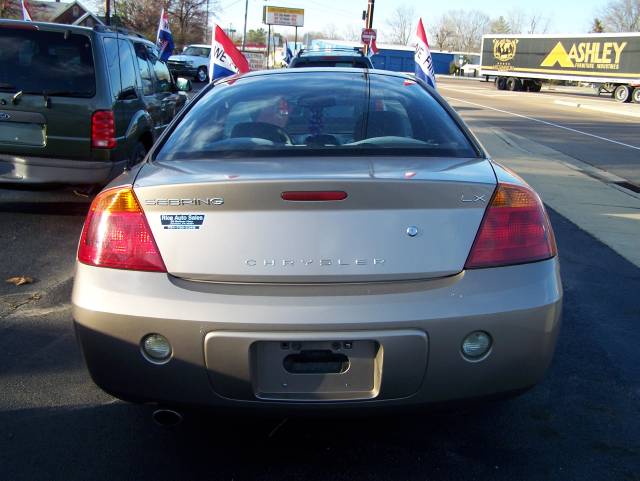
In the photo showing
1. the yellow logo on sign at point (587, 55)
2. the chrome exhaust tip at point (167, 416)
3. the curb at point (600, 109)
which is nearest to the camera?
the chrome exhaust tip at point (167, 416)

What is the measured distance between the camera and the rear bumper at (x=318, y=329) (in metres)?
2.33

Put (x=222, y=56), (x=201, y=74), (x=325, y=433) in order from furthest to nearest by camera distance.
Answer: (x=201, y=74) → (x=222, y=56) → (x=325, y=433)

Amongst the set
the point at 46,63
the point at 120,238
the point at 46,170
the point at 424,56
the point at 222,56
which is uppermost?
the point at 424,56

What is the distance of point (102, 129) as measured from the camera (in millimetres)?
6230

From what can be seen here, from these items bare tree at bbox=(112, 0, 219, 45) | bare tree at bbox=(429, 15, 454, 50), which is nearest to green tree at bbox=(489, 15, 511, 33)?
bare tree at bbox=(429, 15, 454, 50)

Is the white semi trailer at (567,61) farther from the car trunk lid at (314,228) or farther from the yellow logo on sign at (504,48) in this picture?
the car trunk lid at (314,228)

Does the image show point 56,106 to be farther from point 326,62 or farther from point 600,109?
point 600,109

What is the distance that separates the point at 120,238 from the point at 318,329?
0.84 m

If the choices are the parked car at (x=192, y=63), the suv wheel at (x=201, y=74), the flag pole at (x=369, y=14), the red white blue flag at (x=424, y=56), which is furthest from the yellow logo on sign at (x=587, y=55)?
the red white blue flag at (x=424, y=56)

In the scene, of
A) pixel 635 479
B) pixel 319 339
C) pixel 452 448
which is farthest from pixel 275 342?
pixel 635 479

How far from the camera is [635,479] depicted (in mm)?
2691

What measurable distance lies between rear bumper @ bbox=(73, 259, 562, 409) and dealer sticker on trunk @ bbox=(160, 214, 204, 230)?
193mm

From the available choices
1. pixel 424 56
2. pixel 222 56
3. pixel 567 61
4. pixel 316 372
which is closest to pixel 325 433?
pixel 316 372

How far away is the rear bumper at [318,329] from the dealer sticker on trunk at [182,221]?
0.63ft
